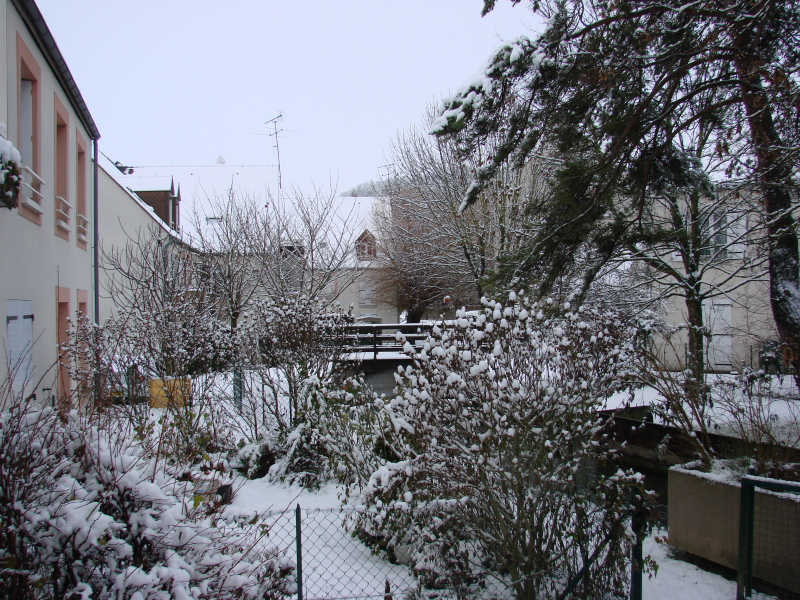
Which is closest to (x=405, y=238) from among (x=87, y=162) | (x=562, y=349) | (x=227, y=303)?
(x=227, y=303)

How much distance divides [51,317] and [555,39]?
25.8 ft

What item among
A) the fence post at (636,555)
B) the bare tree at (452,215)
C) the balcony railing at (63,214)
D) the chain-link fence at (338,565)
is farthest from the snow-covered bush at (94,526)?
the bare tree at (452,215)

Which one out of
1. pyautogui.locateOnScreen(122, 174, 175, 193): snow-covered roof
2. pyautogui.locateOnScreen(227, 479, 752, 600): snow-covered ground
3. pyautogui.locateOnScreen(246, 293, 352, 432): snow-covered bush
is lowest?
pyautogui.locateOnScreen(227, 479, 752, 600): snow-covered ground

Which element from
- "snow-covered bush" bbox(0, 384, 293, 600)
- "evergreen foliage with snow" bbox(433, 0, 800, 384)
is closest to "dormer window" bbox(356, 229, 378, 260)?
"evergreen foliage with snow" bbox(433, 0, 800, 384)

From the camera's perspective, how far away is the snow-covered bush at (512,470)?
11.7 ft

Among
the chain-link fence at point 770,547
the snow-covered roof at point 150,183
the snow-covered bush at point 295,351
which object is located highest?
the snow-covered roof at point 150,183

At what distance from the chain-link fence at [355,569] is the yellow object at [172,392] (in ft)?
7.51

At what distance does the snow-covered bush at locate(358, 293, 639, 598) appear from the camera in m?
3.56

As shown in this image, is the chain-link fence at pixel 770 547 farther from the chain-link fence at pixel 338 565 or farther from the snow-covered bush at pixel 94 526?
the snow-covered bush at pixel 94 526

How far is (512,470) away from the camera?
3.57 metres

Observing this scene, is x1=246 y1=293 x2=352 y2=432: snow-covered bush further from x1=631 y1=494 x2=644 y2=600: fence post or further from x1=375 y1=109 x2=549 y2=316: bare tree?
x1=375 y1=109 x2=549 y2=316: bare tree

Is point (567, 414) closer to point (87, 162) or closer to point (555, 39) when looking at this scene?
point (555, 39)

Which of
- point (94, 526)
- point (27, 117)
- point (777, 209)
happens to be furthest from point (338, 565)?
point (27, 117)

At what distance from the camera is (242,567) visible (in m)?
2.51
